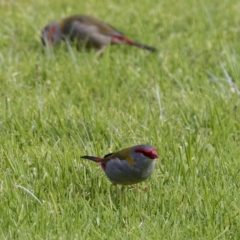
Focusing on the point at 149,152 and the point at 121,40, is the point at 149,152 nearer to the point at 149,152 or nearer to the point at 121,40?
the point at 149,152

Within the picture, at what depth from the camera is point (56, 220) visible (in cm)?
425

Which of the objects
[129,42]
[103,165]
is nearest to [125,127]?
[103,165]

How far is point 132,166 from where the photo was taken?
4.73 meters

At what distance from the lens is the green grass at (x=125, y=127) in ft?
14.2

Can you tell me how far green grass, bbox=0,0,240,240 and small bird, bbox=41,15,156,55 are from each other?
0.15m

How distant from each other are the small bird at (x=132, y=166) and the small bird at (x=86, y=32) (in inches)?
137

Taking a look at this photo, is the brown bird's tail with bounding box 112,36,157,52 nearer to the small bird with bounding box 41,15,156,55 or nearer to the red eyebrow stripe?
the small bird with bounding box 41,15,156,55

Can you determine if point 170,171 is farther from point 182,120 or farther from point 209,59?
point 209,59

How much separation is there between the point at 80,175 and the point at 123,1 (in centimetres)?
531

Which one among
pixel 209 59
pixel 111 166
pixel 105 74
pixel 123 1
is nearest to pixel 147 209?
pixel 111 166

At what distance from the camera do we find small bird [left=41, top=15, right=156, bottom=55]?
830cm

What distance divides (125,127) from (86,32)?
3.12 metres

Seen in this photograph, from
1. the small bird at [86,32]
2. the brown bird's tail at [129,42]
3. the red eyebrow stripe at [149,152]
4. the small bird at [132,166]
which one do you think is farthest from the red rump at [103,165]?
the small bird at [86,32]

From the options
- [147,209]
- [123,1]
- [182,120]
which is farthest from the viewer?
[123,1]
